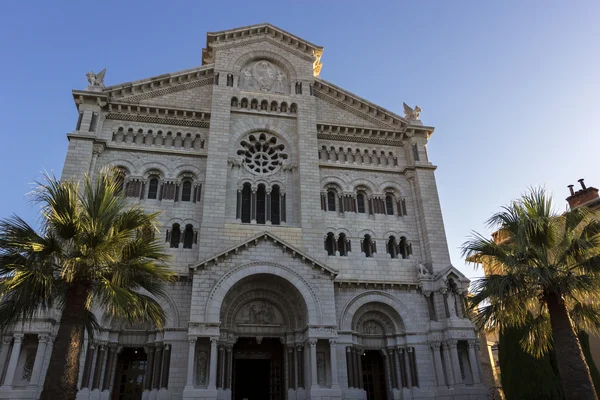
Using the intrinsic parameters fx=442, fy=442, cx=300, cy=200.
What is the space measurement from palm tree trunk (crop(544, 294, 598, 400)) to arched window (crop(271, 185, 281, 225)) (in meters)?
14.6

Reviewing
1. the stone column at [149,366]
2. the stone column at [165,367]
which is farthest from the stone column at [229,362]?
the stone column at [149,366]

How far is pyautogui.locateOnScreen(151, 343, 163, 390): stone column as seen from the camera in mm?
20312

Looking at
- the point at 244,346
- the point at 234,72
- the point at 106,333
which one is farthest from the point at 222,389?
the point at 234,72

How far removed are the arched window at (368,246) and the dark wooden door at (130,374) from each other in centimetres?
1311

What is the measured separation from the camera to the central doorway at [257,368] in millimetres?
22828

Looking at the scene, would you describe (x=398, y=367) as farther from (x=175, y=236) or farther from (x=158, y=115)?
(x=158, y=115)

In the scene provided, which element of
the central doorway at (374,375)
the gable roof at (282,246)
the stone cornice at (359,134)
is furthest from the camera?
the stone cornice at (359,134)

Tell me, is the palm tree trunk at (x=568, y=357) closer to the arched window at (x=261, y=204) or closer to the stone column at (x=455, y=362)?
the stone column at (x=455, y=362)

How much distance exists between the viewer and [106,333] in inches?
824

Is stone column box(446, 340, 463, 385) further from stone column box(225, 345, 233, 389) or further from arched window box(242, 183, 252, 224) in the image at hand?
arched window box(242, 183, 252, 224)

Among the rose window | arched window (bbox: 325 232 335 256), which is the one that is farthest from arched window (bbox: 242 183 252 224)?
arched window (bbox: 325 232 335 256)

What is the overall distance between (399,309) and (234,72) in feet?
58.4

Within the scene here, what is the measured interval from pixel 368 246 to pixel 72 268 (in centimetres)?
1693

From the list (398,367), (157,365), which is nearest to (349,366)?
(398,367)
